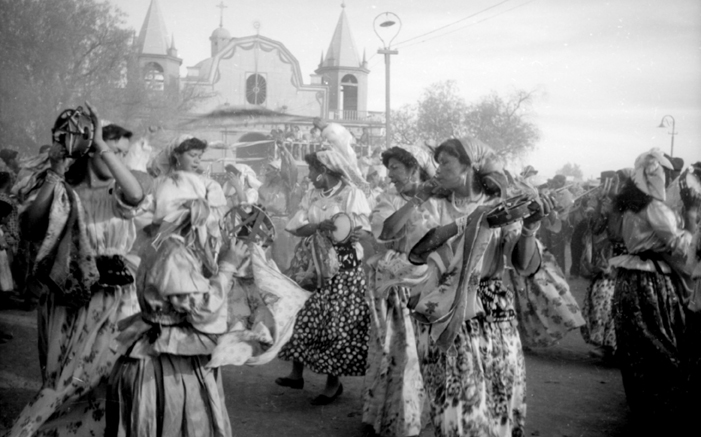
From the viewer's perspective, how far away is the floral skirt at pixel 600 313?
23.4 feet

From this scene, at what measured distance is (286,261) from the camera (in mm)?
12805

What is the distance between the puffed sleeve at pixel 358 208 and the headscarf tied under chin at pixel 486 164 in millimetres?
2129

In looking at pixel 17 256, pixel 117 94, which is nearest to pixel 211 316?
pixel 17 256

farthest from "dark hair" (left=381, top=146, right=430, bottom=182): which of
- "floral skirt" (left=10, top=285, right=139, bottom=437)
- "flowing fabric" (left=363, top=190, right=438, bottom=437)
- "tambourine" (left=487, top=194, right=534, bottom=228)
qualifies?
"floral skirt" (left=10, top=285, right=139, bottom=437)

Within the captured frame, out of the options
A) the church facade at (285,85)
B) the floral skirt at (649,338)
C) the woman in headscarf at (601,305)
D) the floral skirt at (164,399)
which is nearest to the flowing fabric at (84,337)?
the floral skirt at (164,399)

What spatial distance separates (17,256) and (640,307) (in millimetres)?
8630

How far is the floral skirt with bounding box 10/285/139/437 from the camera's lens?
3582 mm

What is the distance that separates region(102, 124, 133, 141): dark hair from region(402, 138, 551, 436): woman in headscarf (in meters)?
2.13

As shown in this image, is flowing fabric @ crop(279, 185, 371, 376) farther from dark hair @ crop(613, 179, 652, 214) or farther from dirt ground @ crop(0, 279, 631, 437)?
dark hair @ crop(613, 179, 652, 214)

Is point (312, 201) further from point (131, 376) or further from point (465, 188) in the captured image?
point (131, 376)

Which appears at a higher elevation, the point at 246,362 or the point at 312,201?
the point at 312,201

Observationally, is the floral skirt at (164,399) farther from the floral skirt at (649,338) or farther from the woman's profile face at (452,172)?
→ the floral skirt at (649,338)

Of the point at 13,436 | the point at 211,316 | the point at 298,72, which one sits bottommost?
the point at 13,436

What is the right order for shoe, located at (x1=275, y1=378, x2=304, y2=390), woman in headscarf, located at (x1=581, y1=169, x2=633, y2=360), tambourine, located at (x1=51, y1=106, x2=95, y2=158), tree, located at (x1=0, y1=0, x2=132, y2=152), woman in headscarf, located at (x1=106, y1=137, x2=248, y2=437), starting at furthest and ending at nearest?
tree, located at (x1=0, y1=0, x2=132, y2=152), woman in headscarf, located at (x1=581, y1=169, x2=633, y2=360), shoe, located at (x1=275, y1=378, x2=304, y2=390), tambourine, located at (x1=51, y1=106, x2=95, y2=158), woman in headscarf, located at (x1=106, y1=137, x2=248, y2=437)
